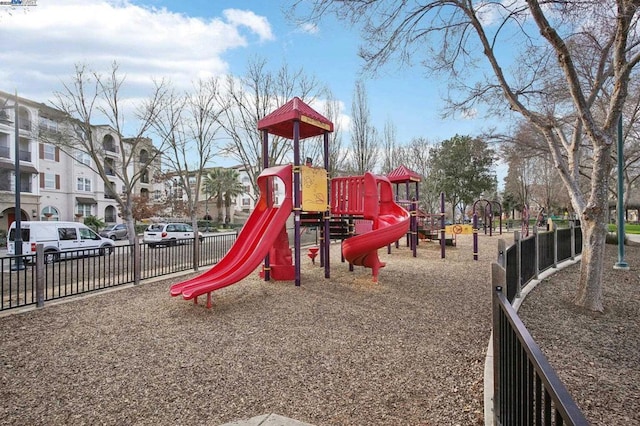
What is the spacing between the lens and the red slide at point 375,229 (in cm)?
845

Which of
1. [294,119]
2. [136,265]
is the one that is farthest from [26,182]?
[294,119]

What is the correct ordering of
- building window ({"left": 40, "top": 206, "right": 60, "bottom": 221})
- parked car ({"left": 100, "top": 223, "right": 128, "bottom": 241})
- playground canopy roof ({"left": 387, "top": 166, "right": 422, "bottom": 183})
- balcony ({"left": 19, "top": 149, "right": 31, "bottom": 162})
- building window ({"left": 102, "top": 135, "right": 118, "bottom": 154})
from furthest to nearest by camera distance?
building window ({"left": 102, "top": 135, "right": 118, "bottom": 154})
building window ({"left": 40, "top": 206, "right": 60, "bottom": 221})
balcony ({"left": 19, "top": 149, "right": 31, "bottom": 162})
parked car ({"left": 100, "top": 223, "right": 128, "bottom": 241})
playground canopy roof ({"left": 387, "top": 166, "right": 422, "bottom": 183})

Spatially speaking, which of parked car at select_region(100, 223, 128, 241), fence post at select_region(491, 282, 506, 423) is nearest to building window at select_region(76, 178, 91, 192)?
parked car at select_region(100, 223, 128, 241)

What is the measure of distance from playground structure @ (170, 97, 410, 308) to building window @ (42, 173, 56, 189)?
31835mm

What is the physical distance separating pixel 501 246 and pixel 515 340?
362 centimetres

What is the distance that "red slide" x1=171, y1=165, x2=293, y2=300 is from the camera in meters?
6.63

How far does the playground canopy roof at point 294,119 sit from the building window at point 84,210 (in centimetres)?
3401

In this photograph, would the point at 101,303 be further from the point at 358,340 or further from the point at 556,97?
the point at 556,97

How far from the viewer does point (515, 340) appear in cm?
217

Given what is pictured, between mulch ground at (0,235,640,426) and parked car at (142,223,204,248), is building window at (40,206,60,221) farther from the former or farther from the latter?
mulch ground at (0,235,640,426)

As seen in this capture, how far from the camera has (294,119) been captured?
872 centimetres

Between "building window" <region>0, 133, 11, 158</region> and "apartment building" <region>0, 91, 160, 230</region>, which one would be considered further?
"building window" <region>0, 133, 11, 158</region>

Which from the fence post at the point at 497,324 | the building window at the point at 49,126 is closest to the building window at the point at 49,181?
the building window at the point at 49,126

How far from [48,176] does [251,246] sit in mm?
34170
